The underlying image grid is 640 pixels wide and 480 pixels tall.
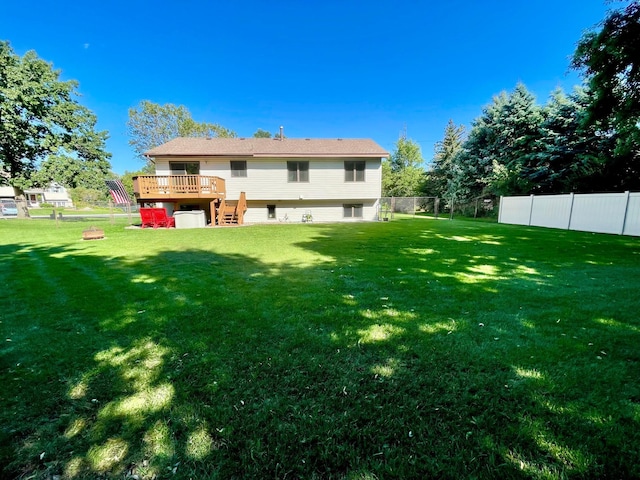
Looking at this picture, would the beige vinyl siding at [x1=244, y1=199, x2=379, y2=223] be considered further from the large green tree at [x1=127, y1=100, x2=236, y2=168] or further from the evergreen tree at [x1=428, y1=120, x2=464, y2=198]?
the large green tree at [x1=127, y1=100, x2=236, y2=168]

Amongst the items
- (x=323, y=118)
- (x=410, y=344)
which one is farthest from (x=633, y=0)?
(x=323, y=118)

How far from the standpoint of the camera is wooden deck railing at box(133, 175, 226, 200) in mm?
14125

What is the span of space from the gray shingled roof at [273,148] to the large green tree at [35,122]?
921 centimetres

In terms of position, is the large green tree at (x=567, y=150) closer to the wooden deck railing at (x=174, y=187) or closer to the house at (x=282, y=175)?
the house at (x=282, y=175)

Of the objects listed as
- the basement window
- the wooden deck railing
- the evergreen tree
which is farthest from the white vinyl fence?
the wooden deck railing

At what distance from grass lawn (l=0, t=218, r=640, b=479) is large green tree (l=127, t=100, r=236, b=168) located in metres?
31.8

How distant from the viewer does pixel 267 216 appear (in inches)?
734

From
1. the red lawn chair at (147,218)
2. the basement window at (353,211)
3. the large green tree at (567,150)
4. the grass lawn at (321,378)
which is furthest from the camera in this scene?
the basement window at (353,211)

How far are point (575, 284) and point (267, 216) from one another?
53.0 ft

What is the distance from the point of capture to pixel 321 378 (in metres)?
2.21

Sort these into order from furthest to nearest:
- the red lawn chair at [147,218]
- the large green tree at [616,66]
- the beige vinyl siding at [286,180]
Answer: the beige vinyl siding at [286,180] < the red lawn chair at [147,218] < the large green tree at [616,66]

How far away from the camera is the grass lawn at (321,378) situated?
1527 millimetres

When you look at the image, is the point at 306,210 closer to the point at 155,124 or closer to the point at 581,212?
the point at 581,212

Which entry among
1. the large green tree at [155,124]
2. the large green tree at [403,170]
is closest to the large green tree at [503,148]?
the large green tree at [403,170]
